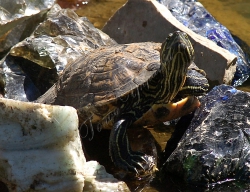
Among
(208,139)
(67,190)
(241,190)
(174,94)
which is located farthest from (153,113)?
(67,190)

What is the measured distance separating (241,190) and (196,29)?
7.71 ft

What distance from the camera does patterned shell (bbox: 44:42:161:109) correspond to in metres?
3.61

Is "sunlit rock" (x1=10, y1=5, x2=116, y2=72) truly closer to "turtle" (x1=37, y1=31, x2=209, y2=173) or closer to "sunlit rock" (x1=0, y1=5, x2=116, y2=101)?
"sunlit rock" (x1=0, y1=5, x2=116, y2=101)

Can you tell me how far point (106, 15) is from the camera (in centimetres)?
677

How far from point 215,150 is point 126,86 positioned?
0.75 m

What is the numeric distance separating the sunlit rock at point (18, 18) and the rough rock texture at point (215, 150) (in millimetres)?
2392

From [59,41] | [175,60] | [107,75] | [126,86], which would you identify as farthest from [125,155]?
[59,41]

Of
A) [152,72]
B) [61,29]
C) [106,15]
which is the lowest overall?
[106,15]

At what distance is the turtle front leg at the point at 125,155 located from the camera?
11.3 feet

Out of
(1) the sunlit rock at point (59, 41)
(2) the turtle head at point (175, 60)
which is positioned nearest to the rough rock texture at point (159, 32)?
(1) the sunlit rock at point (59, 41)

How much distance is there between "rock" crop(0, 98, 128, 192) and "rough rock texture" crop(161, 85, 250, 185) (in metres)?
0.83

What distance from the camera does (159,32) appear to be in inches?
199

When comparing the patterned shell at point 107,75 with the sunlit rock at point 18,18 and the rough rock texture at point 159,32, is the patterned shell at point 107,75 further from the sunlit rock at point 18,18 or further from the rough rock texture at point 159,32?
the sunlit rock at point 18,18

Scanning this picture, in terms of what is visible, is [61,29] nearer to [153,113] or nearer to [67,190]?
[153,113]
